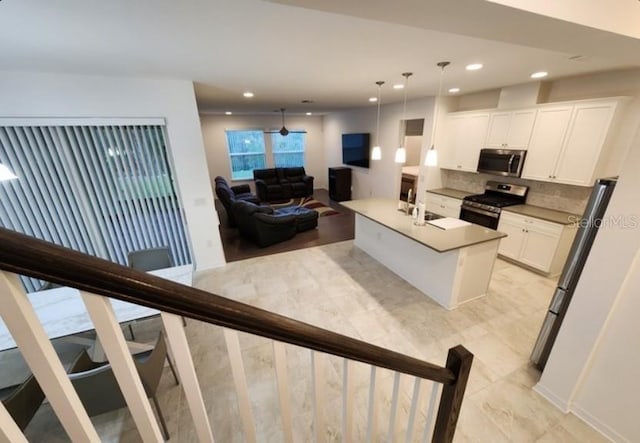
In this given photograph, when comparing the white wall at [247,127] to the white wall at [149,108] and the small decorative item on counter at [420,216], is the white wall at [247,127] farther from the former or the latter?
the small decorative item on counter at [420,216]

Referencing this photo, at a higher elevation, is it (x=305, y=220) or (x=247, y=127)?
(x=247, y=127)

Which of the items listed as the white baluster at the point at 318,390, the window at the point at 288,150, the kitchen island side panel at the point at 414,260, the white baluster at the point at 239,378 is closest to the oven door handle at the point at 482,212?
the kitchen island side panel at the point at 414,260

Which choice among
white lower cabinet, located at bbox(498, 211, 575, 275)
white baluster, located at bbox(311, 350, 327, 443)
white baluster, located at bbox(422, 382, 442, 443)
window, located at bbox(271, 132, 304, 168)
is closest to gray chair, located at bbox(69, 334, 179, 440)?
white baluster, located at bbox(311, 350, 327, 443)

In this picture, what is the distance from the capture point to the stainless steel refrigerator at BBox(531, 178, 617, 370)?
1777mm

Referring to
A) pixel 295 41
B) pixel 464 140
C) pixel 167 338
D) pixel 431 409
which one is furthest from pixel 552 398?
pixel 464 140

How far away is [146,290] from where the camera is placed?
0.50 m

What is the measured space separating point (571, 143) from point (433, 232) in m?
2.27

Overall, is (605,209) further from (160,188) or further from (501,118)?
(160,188)

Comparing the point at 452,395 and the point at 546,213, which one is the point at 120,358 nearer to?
the point at 452,395

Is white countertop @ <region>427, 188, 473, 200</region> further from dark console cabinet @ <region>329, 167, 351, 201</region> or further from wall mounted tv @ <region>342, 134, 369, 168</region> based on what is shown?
dark console cabinet @ <region>329, 167, 351, 201</region>

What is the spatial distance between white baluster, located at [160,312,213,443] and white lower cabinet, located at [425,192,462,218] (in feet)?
16.2

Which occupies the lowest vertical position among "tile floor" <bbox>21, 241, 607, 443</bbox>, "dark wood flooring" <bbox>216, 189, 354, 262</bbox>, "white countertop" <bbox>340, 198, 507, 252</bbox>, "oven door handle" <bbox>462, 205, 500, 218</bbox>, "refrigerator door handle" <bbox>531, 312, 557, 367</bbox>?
"tile floor" <bbox>21, 241, 607, 443</bbox>

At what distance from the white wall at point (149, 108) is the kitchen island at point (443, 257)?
8.26 ft

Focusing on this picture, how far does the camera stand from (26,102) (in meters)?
2.73
